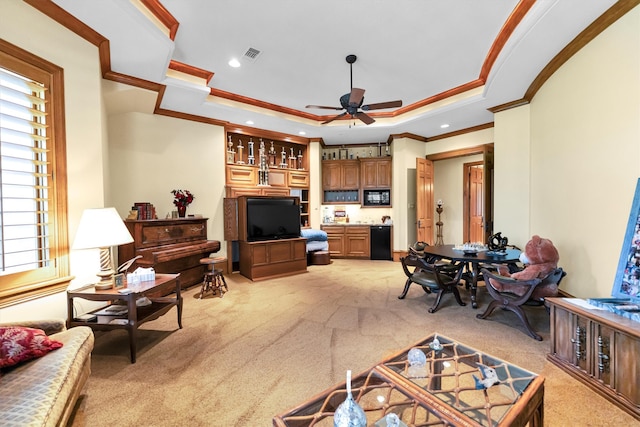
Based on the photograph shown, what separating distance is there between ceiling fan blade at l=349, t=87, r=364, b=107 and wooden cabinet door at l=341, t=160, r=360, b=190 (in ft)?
10.9

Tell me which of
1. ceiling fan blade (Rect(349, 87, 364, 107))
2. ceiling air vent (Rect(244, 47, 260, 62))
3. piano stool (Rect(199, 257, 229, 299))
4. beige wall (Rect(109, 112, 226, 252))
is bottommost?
piano stool (Rect(199, 257, 229, 299))

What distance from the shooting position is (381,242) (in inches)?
257

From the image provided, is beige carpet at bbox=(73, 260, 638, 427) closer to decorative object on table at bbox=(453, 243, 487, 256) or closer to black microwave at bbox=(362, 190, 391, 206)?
decorative object on table at bbox=(453, 243, 487, 256)

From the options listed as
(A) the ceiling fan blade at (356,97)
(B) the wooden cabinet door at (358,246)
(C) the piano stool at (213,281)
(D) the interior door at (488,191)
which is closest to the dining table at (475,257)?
(D) the interior door at (488,191)

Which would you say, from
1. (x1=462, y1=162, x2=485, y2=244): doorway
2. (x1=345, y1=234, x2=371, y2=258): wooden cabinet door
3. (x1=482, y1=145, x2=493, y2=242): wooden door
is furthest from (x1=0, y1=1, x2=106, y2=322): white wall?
(x1=462, y1=162, x2=485, y2=244): doorway

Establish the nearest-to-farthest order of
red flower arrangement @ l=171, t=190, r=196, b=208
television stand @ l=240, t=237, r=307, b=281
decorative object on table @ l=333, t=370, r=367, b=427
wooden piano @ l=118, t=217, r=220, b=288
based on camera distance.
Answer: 1. decorative object on table @ l=333, t=370, r=367, b=427
2. wooden piano @ l=118, t=217, r=220, b=288
3. red flower arrangement @ l=171, t=190, r=196, b=208
4. television stand @ l=240, t=237, r=307, b=281

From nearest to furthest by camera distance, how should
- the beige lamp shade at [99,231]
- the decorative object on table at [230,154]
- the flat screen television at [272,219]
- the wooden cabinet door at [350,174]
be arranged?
the beige lamp shade at [99,231], the flat screen television at [272,219], the decorative object on table at [230,154], the wooden cabinet door at [350,174]

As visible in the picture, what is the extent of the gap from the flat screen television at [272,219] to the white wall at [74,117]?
2390 millimetres

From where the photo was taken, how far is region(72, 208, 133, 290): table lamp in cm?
221

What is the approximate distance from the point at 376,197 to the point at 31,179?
6054mm

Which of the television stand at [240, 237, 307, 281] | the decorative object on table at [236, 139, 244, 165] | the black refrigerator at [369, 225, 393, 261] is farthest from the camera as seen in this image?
the black refrigerator at [369, 225, 393, 261]

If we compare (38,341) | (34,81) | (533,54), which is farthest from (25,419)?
(533,54)

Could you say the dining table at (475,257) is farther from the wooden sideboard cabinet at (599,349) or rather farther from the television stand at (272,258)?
the television stand at (272,258)

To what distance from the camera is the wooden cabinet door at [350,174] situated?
22.5 ft
